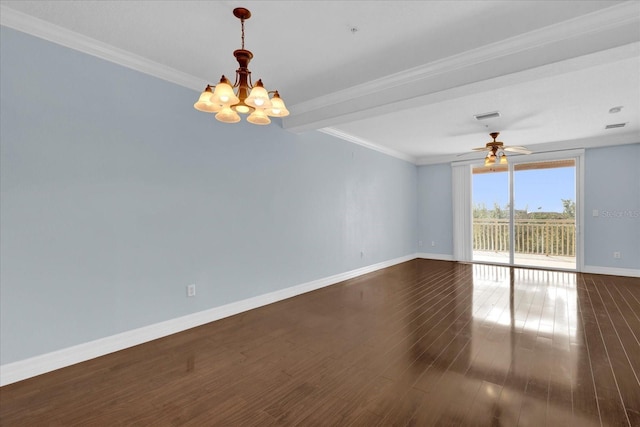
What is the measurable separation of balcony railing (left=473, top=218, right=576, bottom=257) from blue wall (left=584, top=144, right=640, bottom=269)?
1.50 feet

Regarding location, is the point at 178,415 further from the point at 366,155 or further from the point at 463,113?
the point at 366,155

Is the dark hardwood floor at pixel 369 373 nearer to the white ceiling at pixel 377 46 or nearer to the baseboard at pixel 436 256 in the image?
the white ceiling at pixel 377 46

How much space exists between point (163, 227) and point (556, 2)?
12.5 ft

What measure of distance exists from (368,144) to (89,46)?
15.5 feet

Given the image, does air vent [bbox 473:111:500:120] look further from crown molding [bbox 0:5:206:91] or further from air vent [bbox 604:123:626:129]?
crown molding [bbox 0:5:206:91]

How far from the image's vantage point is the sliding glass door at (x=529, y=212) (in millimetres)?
6383

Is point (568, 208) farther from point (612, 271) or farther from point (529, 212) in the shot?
point (612, 271)

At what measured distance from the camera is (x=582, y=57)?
2.36 meters

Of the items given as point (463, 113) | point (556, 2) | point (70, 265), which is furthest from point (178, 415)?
point (463, 113)

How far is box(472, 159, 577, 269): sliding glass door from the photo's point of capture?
251 inches

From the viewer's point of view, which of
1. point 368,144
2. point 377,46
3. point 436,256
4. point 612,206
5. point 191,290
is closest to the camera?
point 377,46

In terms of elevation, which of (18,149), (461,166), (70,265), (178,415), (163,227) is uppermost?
(461,166)

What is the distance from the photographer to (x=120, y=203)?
2807 mm

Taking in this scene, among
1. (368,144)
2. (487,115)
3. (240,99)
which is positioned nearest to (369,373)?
(240,99)
